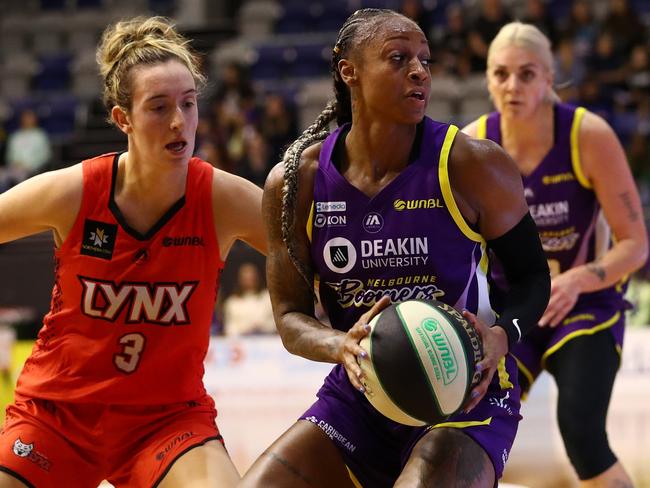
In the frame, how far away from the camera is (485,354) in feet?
8.26

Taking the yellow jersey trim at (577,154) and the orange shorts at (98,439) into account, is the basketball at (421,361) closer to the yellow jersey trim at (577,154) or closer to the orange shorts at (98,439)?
the orange shorts at (98,439)

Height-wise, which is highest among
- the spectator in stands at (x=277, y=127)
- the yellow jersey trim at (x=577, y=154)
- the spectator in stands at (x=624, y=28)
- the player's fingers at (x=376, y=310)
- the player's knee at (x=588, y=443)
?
the spectator in stands at (x=624, y=28)

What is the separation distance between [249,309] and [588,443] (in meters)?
6.07

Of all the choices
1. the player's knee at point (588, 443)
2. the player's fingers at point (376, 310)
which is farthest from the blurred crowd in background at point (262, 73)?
the player's fingers at point (376, 310)

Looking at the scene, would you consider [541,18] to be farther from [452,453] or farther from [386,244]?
[452,453]

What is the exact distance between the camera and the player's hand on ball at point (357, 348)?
2465 millimetres

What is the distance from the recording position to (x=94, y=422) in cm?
312

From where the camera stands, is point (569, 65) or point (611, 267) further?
point (569, 65)

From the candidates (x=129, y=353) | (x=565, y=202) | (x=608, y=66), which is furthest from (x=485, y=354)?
(x=608, y=66)

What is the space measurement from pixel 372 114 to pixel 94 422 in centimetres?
127

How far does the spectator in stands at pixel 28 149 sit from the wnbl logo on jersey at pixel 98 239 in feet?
31.1

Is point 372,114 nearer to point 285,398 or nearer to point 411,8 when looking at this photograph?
point 285,398

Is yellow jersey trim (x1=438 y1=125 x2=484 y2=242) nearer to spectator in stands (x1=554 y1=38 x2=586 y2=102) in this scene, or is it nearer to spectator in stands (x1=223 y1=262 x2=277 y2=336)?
spectator in stands (x1=223 y1=262 x2=277 y2=336)

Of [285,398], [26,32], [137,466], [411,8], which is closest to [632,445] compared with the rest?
[285,398]
